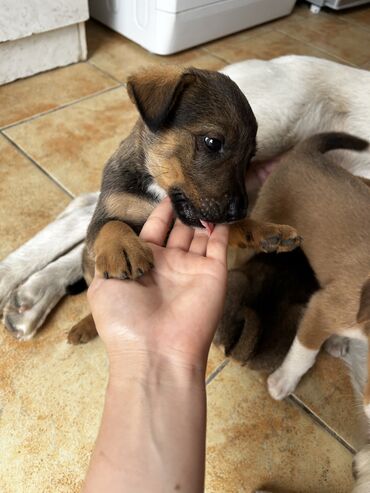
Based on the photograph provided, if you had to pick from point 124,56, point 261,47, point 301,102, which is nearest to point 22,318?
point 301,102

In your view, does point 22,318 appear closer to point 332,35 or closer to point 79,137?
point 79,137

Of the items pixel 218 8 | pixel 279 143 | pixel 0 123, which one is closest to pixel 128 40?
pixel 218 8

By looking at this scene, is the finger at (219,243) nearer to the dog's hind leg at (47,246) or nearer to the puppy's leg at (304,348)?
the puppy's leg at (304,348)

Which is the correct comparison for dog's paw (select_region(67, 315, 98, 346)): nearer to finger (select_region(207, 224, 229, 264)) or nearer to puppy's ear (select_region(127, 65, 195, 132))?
finger (select_region(207, 224, 229, 264))

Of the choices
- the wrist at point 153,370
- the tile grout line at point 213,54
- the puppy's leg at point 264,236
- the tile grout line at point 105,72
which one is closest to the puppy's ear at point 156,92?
the puppy's leg at point 264,236

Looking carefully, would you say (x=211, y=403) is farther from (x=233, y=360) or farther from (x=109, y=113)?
(x=109, y=113)
